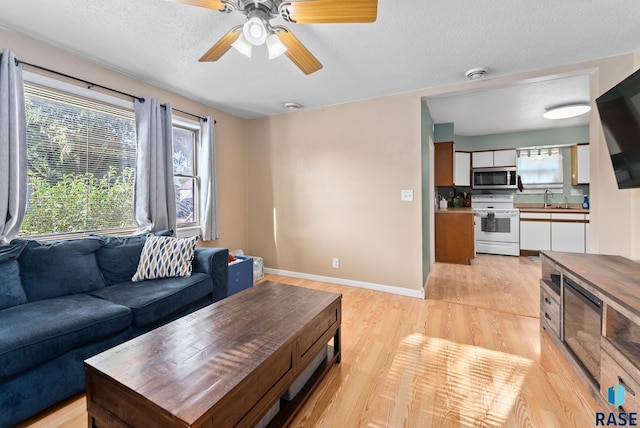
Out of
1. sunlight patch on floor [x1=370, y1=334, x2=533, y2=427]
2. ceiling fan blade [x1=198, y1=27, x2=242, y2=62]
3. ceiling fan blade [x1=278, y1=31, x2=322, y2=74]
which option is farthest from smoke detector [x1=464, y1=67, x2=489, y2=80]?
sunlight patch on floor [x1=370, y1=334, x2=533, y2=427]

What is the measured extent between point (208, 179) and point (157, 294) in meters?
1.79

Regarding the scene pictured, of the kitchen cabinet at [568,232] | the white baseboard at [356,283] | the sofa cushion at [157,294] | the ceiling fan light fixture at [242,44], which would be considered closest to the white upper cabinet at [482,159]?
the kitchen cabinet at [568,232]

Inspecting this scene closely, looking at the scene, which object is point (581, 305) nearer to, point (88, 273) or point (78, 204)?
point (88, 273)

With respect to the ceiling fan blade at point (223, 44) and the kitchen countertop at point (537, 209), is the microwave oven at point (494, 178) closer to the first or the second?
the kitchen countertop at point (537, 209)

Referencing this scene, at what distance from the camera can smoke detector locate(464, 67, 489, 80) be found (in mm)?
2537

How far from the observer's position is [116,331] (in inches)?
68.1

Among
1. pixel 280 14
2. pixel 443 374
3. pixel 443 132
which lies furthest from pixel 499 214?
pixel 280 14

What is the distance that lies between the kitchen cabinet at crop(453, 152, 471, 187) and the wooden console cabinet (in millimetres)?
3690

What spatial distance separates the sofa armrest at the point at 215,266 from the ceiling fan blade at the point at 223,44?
160 cm

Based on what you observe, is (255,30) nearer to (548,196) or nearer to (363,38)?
(363,38)

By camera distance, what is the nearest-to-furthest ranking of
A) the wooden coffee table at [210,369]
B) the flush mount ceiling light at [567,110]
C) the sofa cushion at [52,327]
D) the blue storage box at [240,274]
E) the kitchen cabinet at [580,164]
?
1. the wooden coffee table at [210,369]
2. the sofa cushion at [52,327]
3. the blue storage box at [240,274]
4. the flush mount ceiling light at [567,110]
5. the kitchen cabinet at [580,164]

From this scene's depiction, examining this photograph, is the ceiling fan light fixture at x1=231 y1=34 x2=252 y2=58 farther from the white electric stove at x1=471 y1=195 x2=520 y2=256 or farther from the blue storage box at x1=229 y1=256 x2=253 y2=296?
the white electric stove at x1=471 y1=195 x2=520 y2=256

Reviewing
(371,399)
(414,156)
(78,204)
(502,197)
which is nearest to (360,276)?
(414,156)

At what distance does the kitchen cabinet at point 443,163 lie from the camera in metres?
4.70
